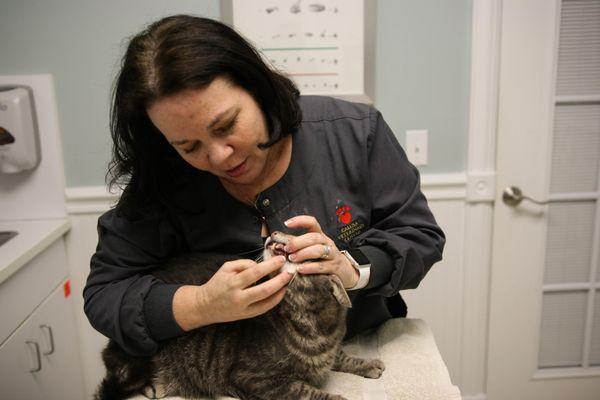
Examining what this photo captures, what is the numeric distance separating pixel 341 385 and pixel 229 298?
1.07ft

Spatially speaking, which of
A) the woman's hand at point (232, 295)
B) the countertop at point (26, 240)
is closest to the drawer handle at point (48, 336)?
the countertop at point (26, 240)

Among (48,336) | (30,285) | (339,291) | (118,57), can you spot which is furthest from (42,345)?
(339,291)

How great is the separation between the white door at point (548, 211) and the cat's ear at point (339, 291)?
1152 millimetres

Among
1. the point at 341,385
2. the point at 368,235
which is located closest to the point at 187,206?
the point at 368,235

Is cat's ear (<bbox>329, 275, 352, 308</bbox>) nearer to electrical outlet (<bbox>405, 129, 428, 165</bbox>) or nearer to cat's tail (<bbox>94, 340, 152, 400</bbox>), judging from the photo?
cat's tail (<bbox>94, 340, 152, 400</bbox>)

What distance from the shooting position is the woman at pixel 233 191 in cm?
90

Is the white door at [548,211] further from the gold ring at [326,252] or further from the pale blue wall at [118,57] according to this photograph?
the gold ring at [326,252]

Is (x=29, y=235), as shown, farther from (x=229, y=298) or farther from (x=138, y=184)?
(x=229, y=298)

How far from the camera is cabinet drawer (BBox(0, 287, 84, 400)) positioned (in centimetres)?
147

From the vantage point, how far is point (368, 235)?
107 centimetres

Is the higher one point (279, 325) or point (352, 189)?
point (352, 189)

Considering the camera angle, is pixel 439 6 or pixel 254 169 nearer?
pixel 254 169

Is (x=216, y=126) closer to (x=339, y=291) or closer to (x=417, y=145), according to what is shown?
(x=339, y=291)

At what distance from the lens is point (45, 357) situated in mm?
1674
